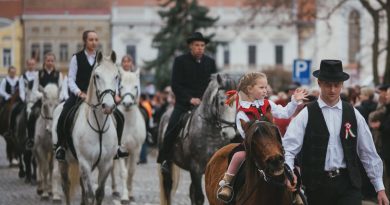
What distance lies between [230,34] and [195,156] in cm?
11256

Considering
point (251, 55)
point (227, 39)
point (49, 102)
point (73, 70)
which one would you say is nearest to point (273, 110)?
point (73, 70)

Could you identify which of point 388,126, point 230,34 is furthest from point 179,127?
point 230,34

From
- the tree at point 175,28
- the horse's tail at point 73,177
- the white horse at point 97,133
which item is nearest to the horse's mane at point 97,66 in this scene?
the white horse at point 97,133

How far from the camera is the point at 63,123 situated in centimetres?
1544

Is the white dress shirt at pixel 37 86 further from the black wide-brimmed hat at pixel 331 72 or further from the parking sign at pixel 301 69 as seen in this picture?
the parking sign at pixel 301 69

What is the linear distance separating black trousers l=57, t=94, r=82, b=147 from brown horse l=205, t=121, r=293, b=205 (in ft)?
22.1

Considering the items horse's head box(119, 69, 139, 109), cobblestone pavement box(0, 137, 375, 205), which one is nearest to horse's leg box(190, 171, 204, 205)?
cobblestone pavement box(0, 137, 375, 205)

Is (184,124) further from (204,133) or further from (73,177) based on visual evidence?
(73,177)

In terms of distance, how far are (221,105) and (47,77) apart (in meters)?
7.33

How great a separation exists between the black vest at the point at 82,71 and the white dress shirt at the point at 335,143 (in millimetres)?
7140

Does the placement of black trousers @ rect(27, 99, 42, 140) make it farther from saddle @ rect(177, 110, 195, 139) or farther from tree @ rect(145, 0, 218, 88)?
tree @ rect(145, 0, 218, 88)

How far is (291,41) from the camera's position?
129 metres

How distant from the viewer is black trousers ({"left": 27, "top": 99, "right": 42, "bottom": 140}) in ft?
68.7

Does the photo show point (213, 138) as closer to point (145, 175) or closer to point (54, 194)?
point (54, 194)
